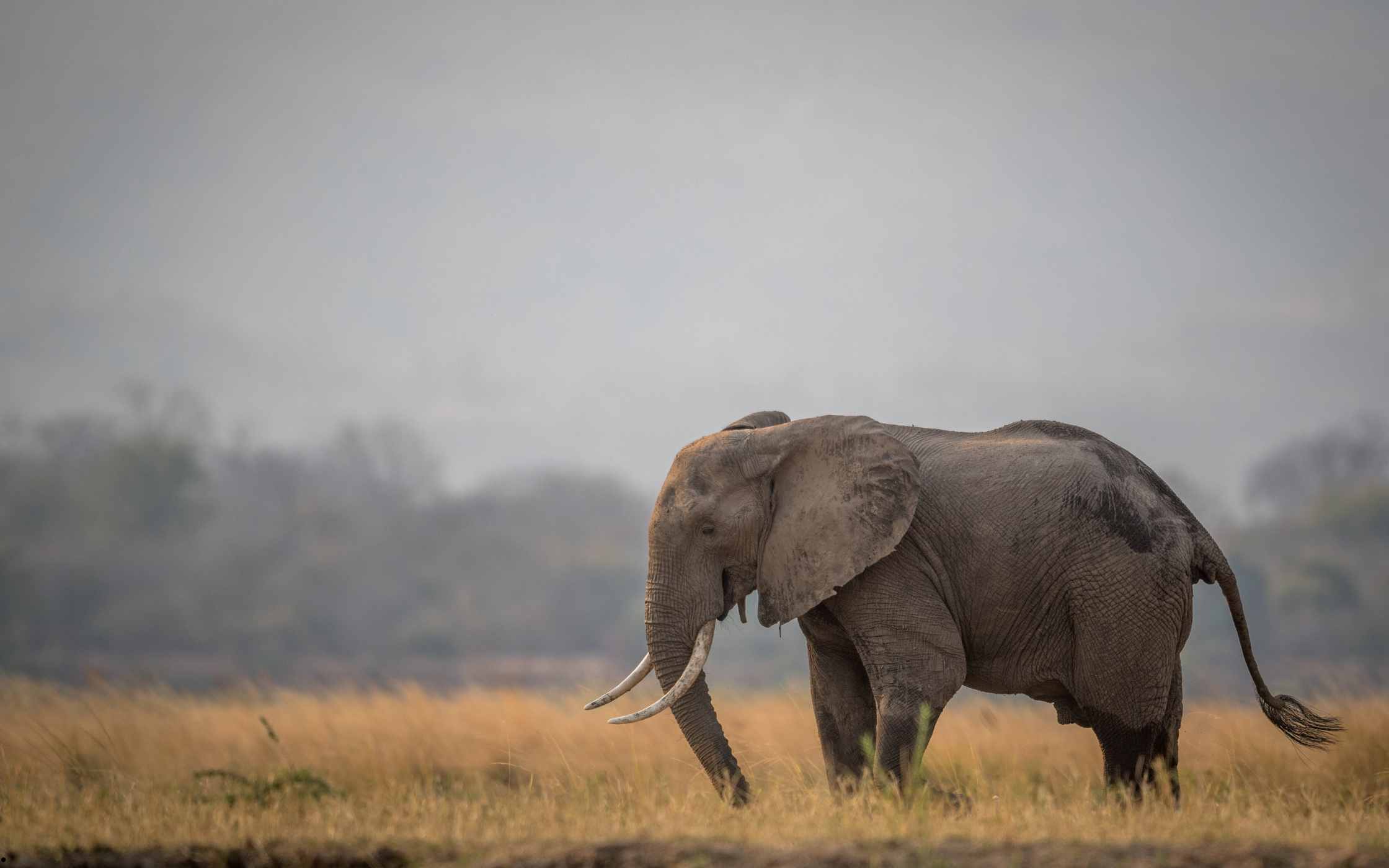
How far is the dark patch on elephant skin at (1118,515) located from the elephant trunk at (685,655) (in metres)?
2.37

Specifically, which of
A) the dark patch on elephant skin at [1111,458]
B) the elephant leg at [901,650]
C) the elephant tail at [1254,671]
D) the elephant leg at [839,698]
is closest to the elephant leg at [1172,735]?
the elephant tail at [1254,671]

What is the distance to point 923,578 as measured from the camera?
844cm

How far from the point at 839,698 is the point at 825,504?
130cm

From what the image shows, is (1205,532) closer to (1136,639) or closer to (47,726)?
(1136,639)

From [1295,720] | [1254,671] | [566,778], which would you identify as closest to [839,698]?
[1254,671]

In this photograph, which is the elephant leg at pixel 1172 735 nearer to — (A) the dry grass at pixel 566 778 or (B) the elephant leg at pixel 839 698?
(A) the dry grass at pixel 566 778

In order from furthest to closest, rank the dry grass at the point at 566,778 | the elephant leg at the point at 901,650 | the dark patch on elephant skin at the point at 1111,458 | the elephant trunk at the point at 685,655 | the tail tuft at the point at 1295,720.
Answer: the tail tuft at the point at 1295,720, the dark patch on elephant skin at the point at 1111,458, the elephant trunk at the point at 685,655, the elephant leg at the point at 901,650, the dry grass at the point at 566,778

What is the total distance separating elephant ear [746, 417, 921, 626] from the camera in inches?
326

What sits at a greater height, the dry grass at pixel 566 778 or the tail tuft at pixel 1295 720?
the tail tuft at pixel 1295 720

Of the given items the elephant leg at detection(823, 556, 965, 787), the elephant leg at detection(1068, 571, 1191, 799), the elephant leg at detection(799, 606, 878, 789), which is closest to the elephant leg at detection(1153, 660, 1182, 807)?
the elephant leg at detection(1068, 571, 1191, 799)

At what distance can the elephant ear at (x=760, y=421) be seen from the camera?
9125mm

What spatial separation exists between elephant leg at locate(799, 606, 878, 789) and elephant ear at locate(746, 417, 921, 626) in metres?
0.41

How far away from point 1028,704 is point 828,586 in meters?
11.2

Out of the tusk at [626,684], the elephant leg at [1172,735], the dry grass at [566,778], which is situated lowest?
the dry grass at [566,778]
